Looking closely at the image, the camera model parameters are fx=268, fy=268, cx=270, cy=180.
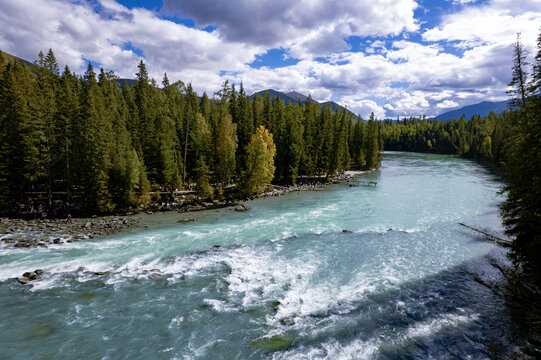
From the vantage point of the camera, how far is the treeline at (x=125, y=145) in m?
34.8

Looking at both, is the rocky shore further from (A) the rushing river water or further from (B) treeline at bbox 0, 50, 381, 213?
(B) treeline at bbox 0, 50, 381, 213

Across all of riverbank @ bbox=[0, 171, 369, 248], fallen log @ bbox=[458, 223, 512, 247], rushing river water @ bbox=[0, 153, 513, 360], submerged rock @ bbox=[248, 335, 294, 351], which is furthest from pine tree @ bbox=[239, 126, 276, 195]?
submerged rock @ bbox=[248, 335, 294, 351]

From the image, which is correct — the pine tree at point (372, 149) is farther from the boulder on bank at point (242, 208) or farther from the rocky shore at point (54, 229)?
the rocky shore at point (54, 229)

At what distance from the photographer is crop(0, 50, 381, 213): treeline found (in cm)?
3481

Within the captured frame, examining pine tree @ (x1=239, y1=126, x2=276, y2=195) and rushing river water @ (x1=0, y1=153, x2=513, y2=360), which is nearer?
rushing river water @ (x1=0, y1=153, x2=513, y2=360)

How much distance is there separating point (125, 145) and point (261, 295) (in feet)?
103

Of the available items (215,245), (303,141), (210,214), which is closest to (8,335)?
(215,245)

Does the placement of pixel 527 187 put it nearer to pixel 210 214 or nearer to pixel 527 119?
pixel 527 119

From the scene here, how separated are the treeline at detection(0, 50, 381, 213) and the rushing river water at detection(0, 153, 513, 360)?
13.4m

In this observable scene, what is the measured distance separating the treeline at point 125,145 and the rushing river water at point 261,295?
13.4 metres

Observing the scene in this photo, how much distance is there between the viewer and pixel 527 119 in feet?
52.1

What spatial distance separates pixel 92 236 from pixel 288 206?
24.4 metres

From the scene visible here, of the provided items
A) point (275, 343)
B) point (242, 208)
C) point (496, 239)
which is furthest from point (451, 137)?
point (275, 343)

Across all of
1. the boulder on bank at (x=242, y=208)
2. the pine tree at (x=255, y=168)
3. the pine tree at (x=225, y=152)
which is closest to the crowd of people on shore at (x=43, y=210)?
the boulder on bank at (x=242, y=208)
